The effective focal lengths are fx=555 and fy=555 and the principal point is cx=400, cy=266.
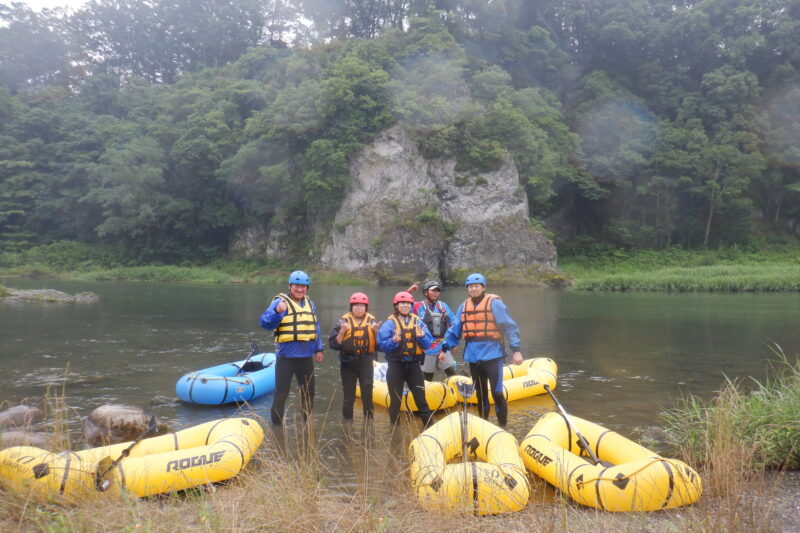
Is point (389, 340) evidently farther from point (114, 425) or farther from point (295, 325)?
point (114, 425)

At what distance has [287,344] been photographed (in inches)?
244

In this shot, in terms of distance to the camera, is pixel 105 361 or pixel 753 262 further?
pixel 753 262

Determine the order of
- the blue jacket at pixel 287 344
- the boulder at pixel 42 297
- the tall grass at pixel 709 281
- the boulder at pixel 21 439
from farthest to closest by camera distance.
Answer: the tall grass at pixel 709 281
the boulder at pixel 42 297
the blue jacket at pixel 287 344
the boulder at pixel 21 439

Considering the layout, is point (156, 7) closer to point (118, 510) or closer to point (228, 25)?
point (228, 25)

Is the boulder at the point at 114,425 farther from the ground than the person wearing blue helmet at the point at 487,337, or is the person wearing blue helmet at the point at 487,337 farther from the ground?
the person wearing blue helmet at the point at 487,337

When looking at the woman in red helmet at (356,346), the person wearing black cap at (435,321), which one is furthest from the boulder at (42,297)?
the woman in red helmet at (356,346)

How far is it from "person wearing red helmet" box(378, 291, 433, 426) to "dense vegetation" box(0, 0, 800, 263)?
2978 centimetres

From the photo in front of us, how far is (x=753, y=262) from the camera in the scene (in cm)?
3497

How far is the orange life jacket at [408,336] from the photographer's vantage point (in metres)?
6.07

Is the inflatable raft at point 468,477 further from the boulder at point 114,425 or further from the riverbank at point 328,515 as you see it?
the boulder at point 114,425

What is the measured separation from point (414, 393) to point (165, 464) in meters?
2.82

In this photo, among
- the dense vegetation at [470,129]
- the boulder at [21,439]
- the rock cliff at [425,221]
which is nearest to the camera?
the boulder at [21,439]

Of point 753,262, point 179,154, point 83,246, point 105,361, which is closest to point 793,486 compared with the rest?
point 105,361

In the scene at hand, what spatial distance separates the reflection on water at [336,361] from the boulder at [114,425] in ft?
2.24
